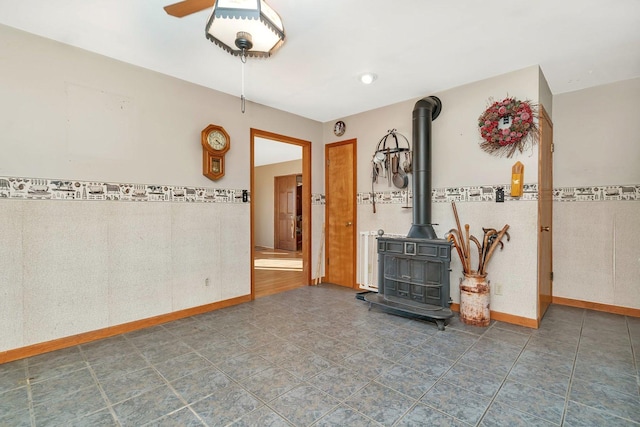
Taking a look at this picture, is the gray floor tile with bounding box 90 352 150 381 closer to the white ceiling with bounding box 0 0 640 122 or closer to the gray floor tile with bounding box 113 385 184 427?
the gray floor tile with bounding box 113 385 184 427

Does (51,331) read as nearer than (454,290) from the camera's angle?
Yes

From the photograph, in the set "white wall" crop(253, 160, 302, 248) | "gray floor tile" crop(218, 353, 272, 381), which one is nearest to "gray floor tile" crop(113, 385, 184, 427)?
"gray floor tile" crop(218, 353, 272, 381)

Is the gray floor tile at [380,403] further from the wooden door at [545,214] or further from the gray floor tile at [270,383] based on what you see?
the wooden door at [545,214]

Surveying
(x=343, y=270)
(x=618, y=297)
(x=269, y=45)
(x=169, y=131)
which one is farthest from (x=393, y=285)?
(x=169, y=131)

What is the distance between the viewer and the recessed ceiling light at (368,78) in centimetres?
305

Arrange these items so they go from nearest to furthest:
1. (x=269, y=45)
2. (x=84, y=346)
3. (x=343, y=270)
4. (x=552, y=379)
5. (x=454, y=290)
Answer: (x=269, y=45)
(x=552, y=379)
(x=84, y=346)
(x=454, y=290)
(x=343, y=270)

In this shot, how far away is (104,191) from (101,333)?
4.14 feet

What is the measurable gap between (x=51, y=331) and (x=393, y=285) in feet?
10.4

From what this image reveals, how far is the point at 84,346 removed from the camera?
2514mm

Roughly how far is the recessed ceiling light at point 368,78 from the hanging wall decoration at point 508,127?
1.19m

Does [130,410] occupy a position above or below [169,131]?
below

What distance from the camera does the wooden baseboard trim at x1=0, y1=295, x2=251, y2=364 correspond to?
2301 mm

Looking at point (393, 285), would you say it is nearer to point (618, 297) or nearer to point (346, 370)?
point (346, 370)

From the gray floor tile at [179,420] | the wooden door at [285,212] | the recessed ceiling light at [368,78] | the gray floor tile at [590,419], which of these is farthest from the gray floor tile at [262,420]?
the wooden door at [285,212]
